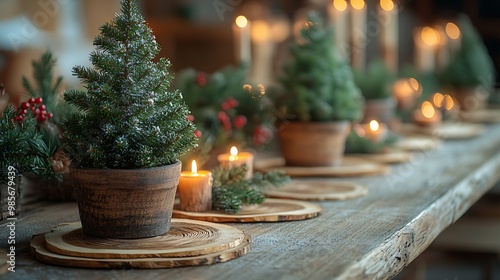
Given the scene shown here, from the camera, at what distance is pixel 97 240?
1.50 m

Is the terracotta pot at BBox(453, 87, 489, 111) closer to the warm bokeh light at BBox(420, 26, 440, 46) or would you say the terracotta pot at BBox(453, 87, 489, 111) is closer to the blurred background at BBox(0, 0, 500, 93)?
the warm bokeh light at BBox(420, 26, 440, 46)

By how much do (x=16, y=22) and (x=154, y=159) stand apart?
5.33 metres

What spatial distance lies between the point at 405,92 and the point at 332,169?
4.88 feet

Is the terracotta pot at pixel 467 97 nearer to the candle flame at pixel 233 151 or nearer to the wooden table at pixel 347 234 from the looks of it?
the wooden table at pixel 347 234

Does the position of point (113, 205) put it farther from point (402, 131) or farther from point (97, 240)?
point (402, 131)

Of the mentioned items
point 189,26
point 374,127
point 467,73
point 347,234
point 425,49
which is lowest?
point 347,234

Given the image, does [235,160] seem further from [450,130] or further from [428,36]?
[428,36]

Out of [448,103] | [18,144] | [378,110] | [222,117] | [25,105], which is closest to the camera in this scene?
[18,144]

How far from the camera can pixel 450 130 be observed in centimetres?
374

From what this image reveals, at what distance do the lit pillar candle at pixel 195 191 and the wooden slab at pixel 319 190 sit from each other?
0.30 meters

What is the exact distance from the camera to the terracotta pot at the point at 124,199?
4.83 ft

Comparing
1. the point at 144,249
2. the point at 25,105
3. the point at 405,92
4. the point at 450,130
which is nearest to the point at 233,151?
the point at 25,105

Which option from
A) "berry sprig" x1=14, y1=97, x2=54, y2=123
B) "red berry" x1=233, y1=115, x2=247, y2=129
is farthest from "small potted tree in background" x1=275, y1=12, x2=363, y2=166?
"berry sprig" x1=14, y1=97, x2=54, y2=123

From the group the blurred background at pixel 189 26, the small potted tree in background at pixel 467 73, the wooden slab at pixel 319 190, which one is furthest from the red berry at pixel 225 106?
the blurred background at pixel 189 26
